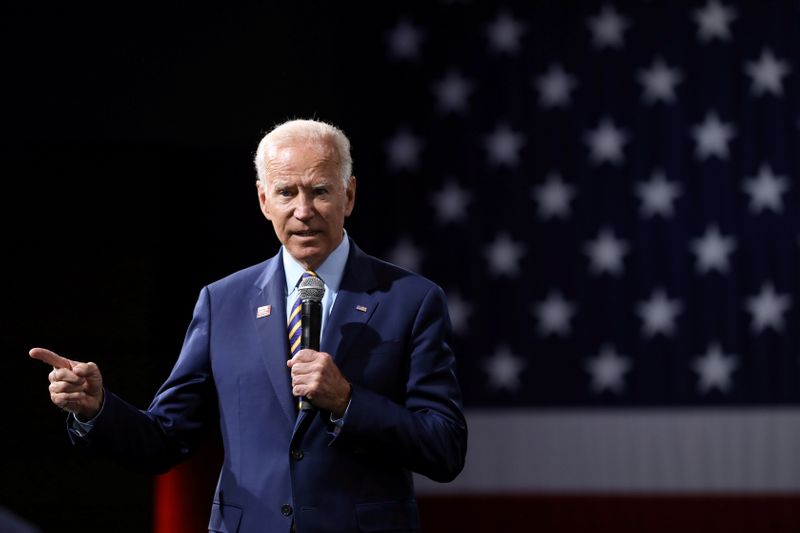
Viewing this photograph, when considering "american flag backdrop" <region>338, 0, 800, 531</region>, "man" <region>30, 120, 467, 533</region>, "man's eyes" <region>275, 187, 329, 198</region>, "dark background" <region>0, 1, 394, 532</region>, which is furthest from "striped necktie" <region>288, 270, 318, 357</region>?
"american flag backdrop" <region>338, 0, 800, 531</region>

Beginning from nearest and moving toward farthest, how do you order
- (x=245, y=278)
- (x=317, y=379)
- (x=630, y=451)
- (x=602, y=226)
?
(x=317, y=379), (x=245, y=278), (x=630, y=451), (x=602, y=226)

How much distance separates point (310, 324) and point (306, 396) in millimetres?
149

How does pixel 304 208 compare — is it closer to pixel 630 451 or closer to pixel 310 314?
pixel 310 314

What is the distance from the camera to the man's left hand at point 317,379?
1710 mm

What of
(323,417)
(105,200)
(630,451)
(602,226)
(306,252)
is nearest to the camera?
(323,417)

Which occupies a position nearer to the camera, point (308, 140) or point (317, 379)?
point (317, 379)

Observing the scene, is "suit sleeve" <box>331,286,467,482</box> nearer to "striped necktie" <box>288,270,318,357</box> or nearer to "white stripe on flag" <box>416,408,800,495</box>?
"striped necktie" <box>288,270,318,357</box>

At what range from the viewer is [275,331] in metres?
1.91

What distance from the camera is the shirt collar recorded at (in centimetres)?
197

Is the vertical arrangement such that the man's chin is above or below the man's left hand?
above

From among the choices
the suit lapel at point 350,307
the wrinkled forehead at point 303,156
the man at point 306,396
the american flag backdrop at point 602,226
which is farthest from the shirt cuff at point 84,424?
the american flag backdrop at point 602,226

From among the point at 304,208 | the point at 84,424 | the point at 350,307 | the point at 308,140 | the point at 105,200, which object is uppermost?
the point at 105,200

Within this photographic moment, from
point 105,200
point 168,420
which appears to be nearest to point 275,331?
point 168,420

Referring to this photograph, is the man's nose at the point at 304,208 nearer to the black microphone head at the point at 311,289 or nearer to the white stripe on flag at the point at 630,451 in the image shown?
the black microphone head at the point at 311,289
